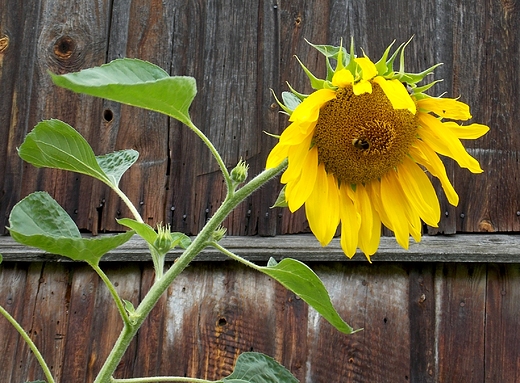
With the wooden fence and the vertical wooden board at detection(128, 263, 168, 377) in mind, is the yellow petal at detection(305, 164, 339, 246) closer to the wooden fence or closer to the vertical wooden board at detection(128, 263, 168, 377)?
the wooden fence

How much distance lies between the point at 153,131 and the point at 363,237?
3.40 feet

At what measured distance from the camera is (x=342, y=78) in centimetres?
77

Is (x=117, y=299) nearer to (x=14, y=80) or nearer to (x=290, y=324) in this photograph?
(x=290, y=324)

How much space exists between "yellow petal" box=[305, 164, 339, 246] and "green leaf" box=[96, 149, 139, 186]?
1.04 feet

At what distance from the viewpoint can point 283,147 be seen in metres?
0.77

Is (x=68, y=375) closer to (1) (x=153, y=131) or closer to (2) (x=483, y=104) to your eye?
(1) (x=153, y=131)

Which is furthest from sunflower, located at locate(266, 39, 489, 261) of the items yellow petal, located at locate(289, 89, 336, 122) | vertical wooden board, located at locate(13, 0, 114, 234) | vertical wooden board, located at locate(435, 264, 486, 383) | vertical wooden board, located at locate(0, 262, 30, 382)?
vertical wooden board, located at locate(0, 262, 30, 382)

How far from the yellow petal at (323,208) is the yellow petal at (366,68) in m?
0.17

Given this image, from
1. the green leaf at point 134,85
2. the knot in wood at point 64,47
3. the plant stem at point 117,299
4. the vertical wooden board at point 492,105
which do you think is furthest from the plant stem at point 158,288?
the knot in wood at point 64,47

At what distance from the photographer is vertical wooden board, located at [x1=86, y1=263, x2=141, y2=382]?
1.69 metres

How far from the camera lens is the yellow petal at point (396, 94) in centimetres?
74

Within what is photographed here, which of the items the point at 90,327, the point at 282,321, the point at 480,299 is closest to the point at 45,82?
the point at 90,327

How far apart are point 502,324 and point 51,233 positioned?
4.40 ft

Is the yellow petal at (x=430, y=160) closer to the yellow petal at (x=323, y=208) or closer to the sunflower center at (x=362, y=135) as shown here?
the sunflower center at (x=362, y=135)
